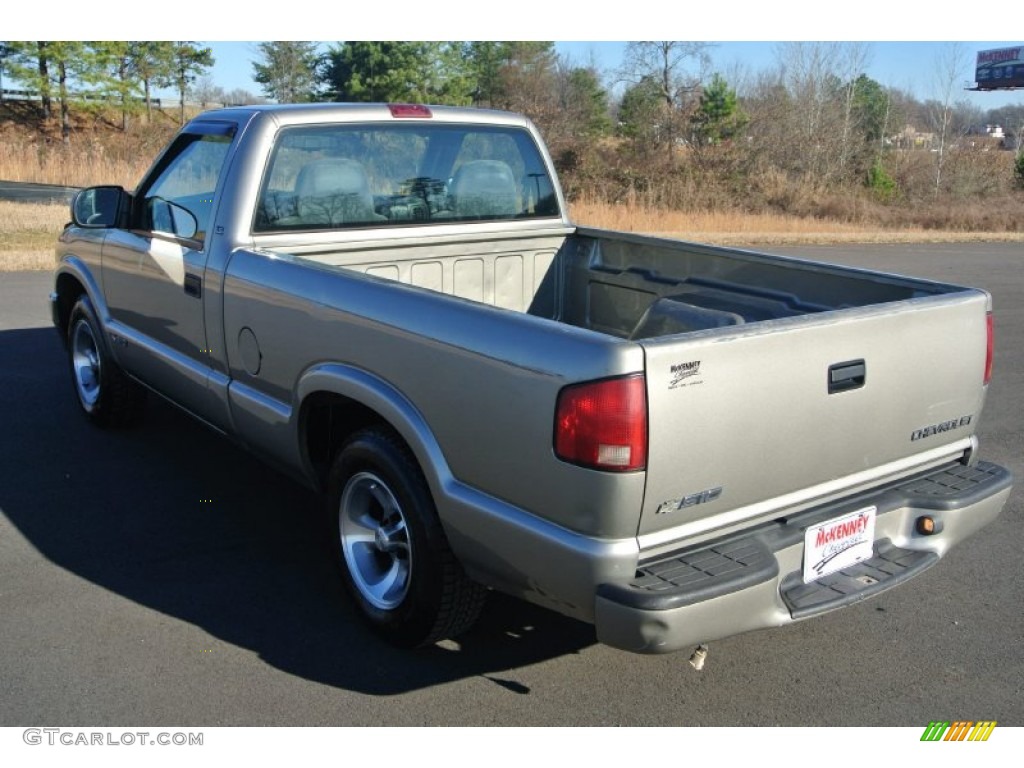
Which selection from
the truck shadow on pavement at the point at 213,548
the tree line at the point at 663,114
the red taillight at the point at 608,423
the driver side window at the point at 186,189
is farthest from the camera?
the tree line at the point at 663,114

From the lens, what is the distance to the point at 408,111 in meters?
5.10

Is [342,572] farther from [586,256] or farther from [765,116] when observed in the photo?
[765,116]

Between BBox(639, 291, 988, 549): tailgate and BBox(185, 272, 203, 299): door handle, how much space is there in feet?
8.53

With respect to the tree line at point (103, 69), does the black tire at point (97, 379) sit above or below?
below

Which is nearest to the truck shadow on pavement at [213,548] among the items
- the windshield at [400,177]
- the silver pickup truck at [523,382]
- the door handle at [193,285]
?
the silver pickup truck at [523,382]

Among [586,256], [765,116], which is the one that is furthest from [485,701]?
[765,116]

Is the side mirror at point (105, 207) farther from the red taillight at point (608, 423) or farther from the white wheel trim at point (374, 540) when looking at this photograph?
the red taillight at point (608, 423)

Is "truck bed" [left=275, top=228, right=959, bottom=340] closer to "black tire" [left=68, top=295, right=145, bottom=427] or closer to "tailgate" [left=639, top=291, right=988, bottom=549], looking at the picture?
"tailgate" [left=639, top=291, right=988, bottom=549]

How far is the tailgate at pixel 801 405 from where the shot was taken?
9.15 ft

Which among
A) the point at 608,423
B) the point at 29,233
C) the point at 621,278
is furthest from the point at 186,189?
the point at 29,233

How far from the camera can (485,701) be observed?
131 inches

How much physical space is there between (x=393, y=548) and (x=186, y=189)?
2.51 metres

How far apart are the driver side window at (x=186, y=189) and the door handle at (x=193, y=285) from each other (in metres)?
0.18
